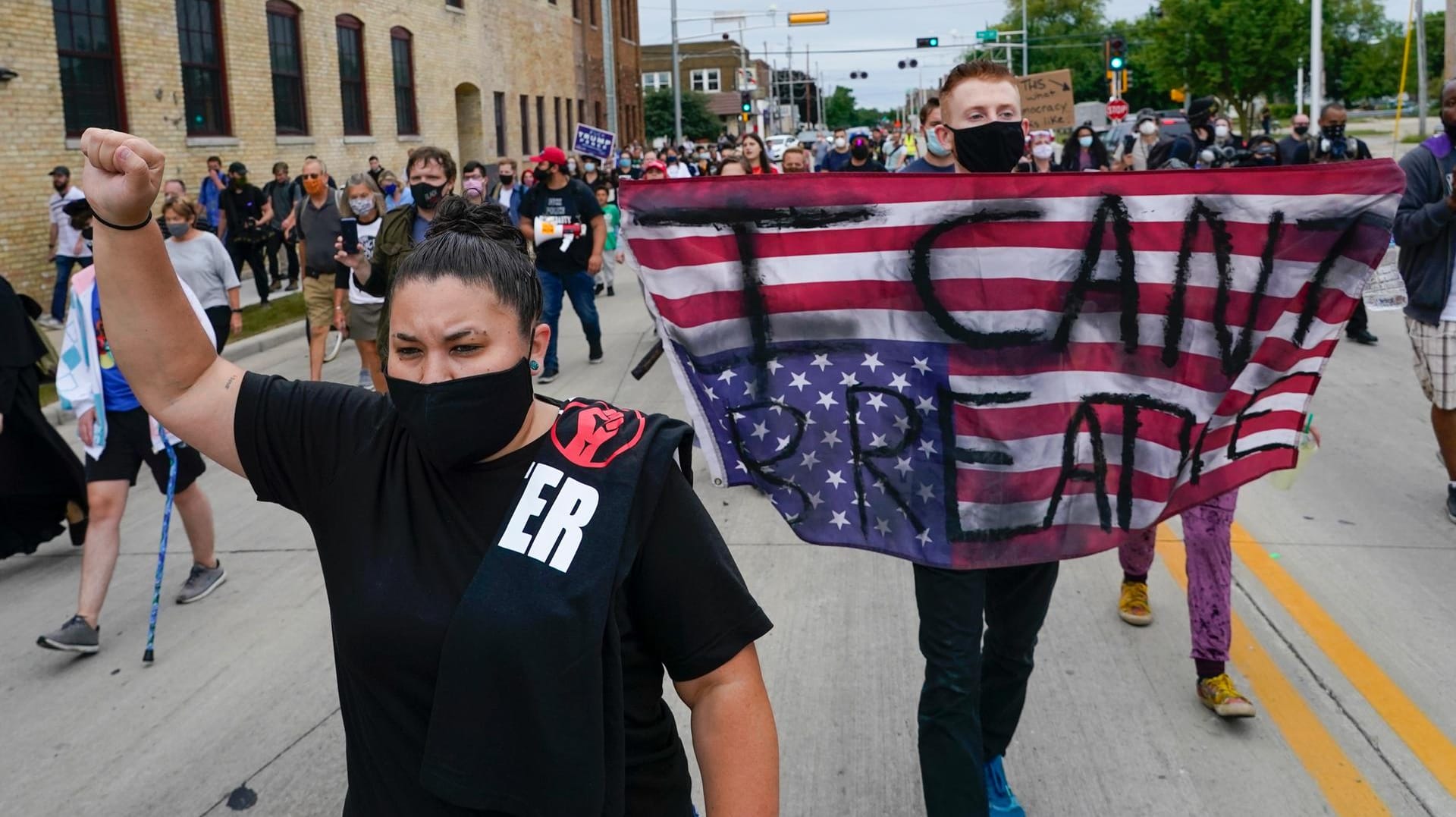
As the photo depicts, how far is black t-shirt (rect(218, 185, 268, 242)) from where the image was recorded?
687 inches

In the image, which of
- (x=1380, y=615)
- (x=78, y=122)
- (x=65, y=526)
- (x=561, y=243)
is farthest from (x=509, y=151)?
(x=1380, y=615)

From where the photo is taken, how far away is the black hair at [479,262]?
2033 millimetres

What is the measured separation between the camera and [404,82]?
92.2ft

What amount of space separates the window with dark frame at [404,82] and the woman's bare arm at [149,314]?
26.8 metres

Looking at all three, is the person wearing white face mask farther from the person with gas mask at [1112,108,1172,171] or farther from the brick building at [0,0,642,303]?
the person with gas mask at [1112,108,1172,171]

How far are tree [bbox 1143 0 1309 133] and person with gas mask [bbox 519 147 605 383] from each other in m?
45.9

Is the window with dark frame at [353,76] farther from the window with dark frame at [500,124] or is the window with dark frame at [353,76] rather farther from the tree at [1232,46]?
the tree at [1232,46]

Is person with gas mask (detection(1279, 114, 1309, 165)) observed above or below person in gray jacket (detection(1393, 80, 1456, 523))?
above

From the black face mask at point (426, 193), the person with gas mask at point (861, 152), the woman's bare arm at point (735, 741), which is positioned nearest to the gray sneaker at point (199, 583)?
the black face mask at point (426, 193)

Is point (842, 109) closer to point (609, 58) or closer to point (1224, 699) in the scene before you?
point (609, 58)

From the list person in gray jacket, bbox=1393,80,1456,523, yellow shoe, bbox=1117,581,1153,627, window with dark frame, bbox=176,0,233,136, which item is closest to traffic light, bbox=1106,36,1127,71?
window with dark frame, bbox=176,0,233,136

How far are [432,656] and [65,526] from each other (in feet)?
20.7

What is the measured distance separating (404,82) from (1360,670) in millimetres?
26259

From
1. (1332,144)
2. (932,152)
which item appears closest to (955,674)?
(932,152)
